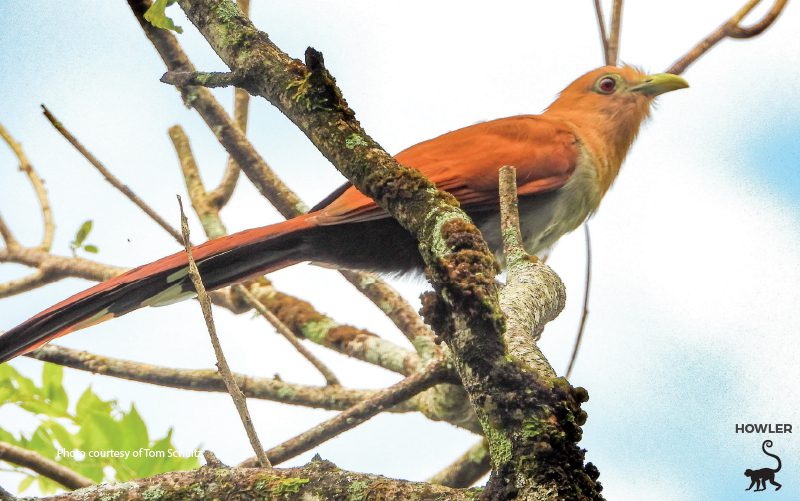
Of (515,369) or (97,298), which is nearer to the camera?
(515,369)

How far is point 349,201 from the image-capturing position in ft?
9.01

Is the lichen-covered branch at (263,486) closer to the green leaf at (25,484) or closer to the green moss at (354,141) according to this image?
the green moss at (354,141)

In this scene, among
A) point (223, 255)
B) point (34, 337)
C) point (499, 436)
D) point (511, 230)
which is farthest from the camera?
point (223, 255)

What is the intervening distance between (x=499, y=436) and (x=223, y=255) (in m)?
1.65

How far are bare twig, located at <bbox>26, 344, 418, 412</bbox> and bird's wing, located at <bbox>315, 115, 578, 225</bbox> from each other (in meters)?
0.71

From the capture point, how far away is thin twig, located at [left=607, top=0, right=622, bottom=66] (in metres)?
3.56

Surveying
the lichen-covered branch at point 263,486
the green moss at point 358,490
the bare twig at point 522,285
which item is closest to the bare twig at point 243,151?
the bare twig at point 522,285

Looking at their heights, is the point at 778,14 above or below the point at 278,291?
above

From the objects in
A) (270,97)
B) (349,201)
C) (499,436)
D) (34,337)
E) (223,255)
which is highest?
(349,201)

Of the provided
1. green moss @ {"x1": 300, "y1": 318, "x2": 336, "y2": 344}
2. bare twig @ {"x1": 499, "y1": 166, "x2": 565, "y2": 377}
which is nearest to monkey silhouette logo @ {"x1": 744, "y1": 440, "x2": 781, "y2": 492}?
bare twig @ {"x1": 499, "y1": 166, "x2": 565, "y2": 377}

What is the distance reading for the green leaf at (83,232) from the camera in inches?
139

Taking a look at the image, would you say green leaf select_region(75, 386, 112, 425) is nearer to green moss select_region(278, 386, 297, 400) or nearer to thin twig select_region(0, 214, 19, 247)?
green moss select_region(278, 386, 297, 400)

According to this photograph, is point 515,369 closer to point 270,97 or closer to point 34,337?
point 270,97


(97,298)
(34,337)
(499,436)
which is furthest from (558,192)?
(499,436)
